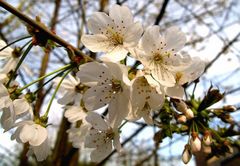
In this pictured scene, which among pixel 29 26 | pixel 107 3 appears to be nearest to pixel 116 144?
pixel 29 26

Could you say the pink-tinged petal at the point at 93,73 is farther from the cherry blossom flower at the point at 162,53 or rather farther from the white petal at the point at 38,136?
the white petal at the point at 38,136

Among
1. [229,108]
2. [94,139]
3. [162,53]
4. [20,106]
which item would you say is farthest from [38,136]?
[229,108]

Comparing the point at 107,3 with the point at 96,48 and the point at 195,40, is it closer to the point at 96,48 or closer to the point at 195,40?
the point at 195,40

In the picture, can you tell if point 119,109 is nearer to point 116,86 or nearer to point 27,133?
point 116,86

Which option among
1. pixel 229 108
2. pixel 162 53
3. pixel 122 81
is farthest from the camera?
pixel 229 108

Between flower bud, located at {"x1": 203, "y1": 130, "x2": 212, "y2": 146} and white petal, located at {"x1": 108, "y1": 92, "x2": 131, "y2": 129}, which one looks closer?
white petal, located at {"x1": 108, "y1": 92, "x2": 131, "y2": 129}

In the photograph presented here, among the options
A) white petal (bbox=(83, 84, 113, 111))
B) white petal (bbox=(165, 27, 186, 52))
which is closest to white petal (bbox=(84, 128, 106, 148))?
white petal (bbox=(83, 84, 113, 111))

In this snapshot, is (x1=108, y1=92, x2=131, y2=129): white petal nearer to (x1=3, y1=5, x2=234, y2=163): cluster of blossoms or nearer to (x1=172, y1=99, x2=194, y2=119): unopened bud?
(x1=3, y1=5, x2=234, y2=163): cluster of blossoms
